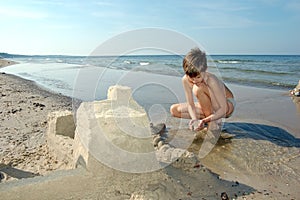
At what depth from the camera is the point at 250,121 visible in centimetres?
578

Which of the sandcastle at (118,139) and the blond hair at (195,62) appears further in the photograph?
the blond hair at (195,62)

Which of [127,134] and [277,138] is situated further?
[277,138]

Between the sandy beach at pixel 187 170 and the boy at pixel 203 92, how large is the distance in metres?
0.39

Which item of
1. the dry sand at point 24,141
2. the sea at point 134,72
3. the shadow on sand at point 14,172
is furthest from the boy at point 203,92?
the shadow on sand at point 14,172

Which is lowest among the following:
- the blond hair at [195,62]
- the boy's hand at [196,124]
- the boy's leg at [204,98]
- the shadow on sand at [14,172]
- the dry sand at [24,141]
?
the shadow on sand at [14,172]

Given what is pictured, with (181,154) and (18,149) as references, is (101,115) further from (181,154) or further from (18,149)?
(18,149)

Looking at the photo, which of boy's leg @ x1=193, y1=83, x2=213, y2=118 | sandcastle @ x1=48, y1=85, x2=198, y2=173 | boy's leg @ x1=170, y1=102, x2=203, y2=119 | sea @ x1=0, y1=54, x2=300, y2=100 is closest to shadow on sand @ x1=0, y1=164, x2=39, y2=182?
sandcastle @ x1=48, y1=85, x2=198, y2=173

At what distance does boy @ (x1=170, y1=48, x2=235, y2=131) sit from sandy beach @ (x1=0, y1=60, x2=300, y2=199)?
390mm

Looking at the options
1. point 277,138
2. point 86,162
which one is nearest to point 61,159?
point 86,162

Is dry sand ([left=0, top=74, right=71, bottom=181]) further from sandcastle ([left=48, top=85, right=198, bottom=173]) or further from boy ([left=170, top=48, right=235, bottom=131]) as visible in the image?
boy ([left=170, top=48, right=235, bottom=131])

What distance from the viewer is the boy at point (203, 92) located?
403 centimetres

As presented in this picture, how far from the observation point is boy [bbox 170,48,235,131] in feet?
13.2

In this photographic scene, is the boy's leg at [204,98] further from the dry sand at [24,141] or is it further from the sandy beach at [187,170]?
the dry sand at [24,141]

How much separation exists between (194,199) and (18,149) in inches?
108
